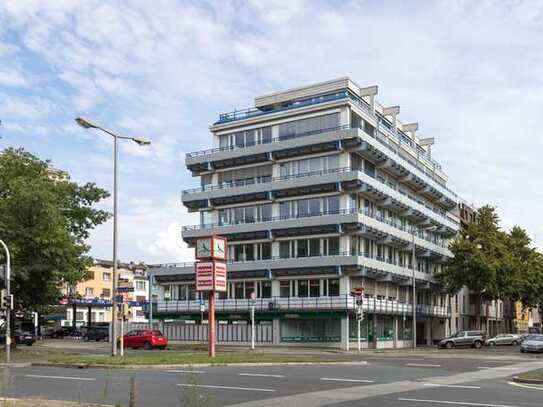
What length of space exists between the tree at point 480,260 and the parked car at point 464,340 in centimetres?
568

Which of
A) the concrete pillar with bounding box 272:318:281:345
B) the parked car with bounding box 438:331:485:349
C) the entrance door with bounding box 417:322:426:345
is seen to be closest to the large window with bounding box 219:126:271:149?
the concrete pillar with bounding box 272:318:281:345

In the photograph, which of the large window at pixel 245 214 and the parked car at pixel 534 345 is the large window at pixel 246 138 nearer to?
the large window at pixel 245 214

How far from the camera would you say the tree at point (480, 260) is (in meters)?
69.8

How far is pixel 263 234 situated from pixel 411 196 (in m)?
18.5

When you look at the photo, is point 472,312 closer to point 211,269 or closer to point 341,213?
point 341,213

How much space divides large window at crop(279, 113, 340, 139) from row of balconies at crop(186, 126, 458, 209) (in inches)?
22.2

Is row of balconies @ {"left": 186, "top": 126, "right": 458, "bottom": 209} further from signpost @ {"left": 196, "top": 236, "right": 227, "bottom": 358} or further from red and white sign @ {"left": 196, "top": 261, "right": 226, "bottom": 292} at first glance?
red and white sign @ {"left": 196, "top": 261, "right": 226, "bottom": 292}

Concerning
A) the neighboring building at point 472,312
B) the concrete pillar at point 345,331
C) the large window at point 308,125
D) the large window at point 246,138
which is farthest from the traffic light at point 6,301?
the neighboring building at point 472,312

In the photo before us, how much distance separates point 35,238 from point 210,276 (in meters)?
10.3

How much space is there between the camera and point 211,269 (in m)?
33.1

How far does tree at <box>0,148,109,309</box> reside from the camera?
3766cm

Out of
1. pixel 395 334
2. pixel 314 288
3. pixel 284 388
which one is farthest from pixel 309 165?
pixel 284 388

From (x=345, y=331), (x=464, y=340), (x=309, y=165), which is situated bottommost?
(x=464, y=340)

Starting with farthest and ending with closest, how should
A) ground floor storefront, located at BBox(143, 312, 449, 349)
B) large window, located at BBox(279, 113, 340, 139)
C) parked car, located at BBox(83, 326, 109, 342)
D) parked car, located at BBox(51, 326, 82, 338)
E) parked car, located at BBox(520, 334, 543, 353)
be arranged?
parked car, located at BBox(51, 326, 82, 338) → parked car, located at BBox(83, 326, 109, 342) → large window, located at BBox(279, 113, 340, 139) → ground floor storefront, located at BBox(143, 312, 449, 349) → parked car, located at BBox(520, 334, 543, 353)
